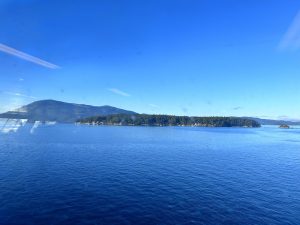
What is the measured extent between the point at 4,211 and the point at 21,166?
3475 cm

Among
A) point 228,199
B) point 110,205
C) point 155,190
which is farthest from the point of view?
point 155,190

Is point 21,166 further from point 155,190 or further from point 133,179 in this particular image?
point 155,190

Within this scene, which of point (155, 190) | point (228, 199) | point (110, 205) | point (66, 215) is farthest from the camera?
point (155, 190)

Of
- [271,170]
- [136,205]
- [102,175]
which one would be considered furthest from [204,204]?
[271,170]

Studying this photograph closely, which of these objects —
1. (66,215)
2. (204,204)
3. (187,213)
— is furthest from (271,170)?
(66,215)

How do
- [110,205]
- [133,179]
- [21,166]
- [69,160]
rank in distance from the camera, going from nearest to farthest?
[110,205] → [133,179] → [21,166] → [69,160]

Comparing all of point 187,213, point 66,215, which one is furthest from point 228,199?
point 66,215

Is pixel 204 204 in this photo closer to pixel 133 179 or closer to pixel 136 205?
pixel 136 205

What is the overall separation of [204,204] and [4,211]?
115ft

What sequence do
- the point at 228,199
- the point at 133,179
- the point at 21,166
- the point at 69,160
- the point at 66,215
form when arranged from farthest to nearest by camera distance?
the point at 69,160 < the point at 21,166 < the point at 133,179 < the point at 228,199 < the point at 66,215

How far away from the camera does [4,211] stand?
38.2 meters

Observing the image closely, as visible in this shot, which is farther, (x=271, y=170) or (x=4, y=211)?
(x=271, y=170)

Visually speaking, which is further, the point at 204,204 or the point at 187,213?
the point at 204,204

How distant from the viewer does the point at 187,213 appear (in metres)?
39.7
